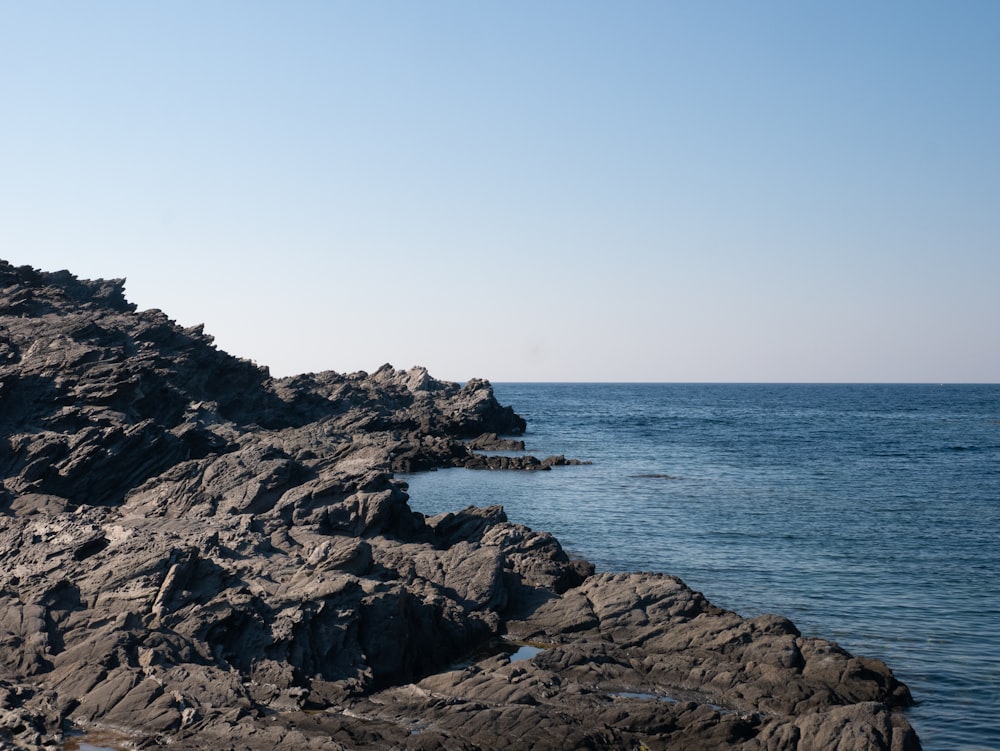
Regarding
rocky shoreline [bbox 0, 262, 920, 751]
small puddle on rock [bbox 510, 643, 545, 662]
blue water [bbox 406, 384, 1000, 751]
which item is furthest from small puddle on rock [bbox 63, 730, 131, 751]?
blue water [bbox 406, 384, 1000, 751]

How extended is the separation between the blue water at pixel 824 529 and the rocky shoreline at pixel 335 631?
13.6 ft

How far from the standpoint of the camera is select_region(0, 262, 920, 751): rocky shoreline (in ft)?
69.6

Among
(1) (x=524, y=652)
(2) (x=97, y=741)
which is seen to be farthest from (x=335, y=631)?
(2) (x=97, y=741)

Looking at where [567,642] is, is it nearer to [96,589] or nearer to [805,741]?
[805,741]

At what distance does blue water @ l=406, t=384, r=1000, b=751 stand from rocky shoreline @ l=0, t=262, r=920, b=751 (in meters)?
4.13

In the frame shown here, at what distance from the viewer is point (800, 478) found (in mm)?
71375

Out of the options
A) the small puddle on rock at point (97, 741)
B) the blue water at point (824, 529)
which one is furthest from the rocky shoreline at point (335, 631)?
the blue water at point (824, 529)

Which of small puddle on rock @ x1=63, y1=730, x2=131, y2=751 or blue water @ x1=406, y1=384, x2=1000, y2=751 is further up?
blue water @ x1=406, y1=384, x2=1000, y2=751

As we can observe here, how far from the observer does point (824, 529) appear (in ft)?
160

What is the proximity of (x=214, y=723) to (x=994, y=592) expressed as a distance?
30.3 metres

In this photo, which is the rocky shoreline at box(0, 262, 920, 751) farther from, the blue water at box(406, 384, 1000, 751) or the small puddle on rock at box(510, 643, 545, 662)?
the blue water at box(406, 384, 1000, 751)

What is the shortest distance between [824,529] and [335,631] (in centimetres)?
3238

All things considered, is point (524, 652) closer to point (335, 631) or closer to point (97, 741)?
point (335, 631)

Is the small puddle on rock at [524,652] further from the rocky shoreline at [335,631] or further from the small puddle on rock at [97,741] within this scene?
the small puddle on rock at [97,741]
